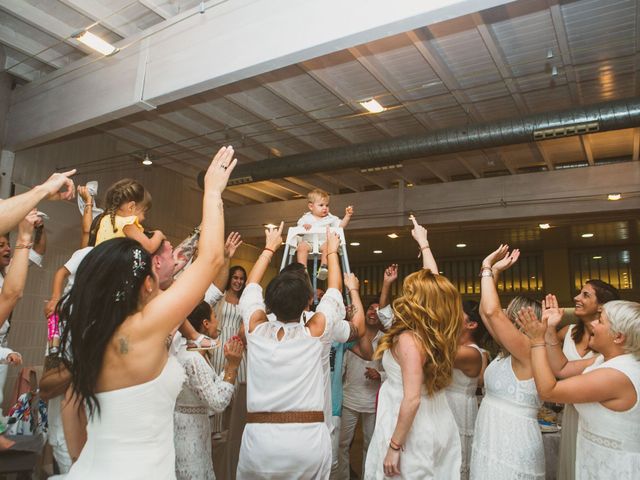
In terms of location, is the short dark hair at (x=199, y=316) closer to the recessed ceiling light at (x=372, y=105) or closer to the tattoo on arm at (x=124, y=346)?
the tattoo on arm at (x=124, y=346)

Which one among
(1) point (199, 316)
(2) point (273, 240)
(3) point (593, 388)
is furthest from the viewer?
(1) point (199, 316)

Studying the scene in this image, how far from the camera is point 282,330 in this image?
95.0 inches

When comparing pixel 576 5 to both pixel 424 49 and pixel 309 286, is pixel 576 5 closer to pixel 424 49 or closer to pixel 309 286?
pixel 424 49

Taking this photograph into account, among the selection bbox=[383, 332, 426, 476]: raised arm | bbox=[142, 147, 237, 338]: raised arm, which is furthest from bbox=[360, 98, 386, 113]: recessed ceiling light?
bbox=[142, 147, 237, 338]: raised arm

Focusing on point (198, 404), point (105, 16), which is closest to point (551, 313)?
point (198, 404)

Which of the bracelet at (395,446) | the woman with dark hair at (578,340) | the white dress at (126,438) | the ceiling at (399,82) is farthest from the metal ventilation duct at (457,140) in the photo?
the white dress at (126,438)

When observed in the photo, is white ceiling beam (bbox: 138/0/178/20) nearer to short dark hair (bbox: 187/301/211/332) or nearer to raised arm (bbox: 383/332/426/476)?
short dark hair (bbox: 187/301/211/332)

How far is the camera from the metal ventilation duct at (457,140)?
4.86 m

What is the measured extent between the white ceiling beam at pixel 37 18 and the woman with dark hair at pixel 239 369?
9.43ft

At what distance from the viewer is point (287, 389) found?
2.31m

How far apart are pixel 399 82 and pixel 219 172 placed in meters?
4.35

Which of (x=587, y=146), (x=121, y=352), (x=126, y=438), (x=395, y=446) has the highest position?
(x=587, y=146)

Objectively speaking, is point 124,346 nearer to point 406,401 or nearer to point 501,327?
point 406,401

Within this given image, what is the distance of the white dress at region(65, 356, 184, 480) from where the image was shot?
1402mm
